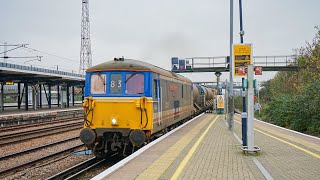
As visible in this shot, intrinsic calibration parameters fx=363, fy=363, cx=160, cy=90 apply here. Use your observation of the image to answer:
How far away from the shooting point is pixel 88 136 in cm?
1125

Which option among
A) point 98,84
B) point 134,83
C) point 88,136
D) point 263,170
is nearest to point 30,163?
point 88,136

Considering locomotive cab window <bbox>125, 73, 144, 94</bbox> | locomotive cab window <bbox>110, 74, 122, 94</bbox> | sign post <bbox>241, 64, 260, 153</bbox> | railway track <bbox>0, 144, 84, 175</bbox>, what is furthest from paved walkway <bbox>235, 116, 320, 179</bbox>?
railway track <bbox>0, 144, 84, 175</bbox>

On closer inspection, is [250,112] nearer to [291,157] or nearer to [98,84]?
[291,157]

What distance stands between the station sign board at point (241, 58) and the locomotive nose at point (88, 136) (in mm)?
5158

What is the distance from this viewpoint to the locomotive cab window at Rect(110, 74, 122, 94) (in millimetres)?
11570

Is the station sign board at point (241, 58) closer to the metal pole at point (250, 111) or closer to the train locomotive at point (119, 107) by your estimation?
the metal pole at point (250, 111)

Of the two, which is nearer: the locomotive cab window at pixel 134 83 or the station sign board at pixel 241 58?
the locomotive cab window at pixel 134 83

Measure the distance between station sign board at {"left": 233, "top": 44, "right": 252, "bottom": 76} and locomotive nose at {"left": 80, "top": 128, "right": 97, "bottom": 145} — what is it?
516 centimetres

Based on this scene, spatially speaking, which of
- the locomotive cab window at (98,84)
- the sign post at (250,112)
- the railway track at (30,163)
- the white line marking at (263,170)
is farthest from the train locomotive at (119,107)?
the white line marking at (263,170)

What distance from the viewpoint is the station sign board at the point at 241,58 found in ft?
39.9

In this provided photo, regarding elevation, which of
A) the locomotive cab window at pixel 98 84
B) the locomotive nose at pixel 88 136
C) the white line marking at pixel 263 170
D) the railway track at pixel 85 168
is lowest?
the railway track at pixel 85 168

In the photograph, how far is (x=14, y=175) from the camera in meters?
9.99

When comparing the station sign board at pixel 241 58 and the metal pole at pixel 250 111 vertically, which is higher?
the station sign board at pixel 241 58

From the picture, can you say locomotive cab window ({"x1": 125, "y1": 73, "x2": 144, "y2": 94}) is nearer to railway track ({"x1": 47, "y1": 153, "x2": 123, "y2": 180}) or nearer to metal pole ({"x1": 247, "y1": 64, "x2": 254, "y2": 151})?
railway track ({"x1": 47, "y1": 153, "x2": 123, "y2": 180})
